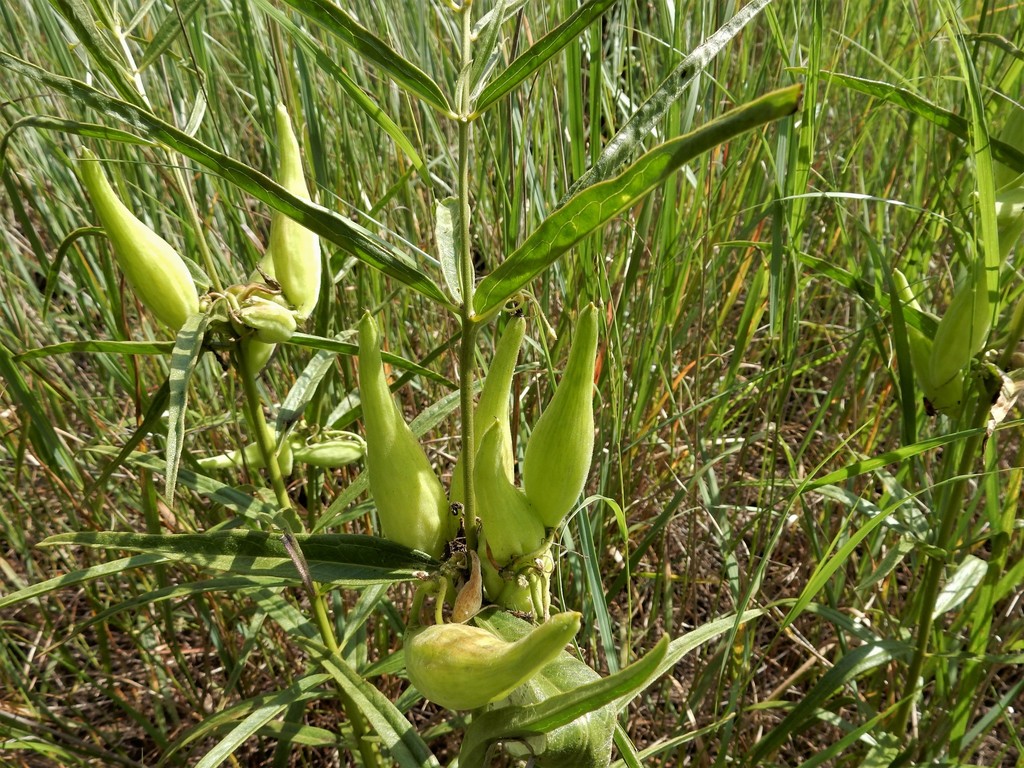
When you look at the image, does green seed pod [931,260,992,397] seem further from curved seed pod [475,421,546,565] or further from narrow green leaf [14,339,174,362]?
narrow green leaf [14,339,174,362]

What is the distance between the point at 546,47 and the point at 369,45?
0.15 m

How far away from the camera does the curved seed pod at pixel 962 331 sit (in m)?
1.05

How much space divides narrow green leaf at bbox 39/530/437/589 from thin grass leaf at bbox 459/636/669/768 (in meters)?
0.16

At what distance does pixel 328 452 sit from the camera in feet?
4.02

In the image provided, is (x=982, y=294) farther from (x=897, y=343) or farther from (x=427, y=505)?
(x=427, y=505)

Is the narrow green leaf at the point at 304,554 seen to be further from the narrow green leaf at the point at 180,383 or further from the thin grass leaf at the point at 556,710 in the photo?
the thin grass leaf at the point at 556,710

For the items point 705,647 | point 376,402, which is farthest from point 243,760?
point 376,402

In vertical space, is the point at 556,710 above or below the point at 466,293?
below

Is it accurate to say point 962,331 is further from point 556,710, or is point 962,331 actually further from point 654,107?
point 556,710

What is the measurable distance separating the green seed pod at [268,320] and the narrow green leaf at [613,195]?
31 cm

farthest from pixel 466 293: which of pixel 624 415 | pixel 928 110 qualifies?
pixel 624 415

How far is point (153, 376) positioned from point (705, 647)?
1230mm

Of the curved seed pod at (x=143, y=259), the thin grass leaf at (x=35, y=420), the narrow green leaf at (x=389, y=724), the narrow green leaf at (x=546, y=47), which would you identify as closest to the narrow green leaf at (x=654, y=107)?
the narrow green leaf at (x=546, y=47)

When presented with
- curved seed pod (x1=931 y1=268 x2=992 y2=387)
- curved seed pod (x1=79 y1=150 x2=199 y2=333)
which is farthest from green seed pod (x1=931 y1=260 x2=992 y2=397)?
curved seed pod (x1=79 y1=150 x2=199 y2=333)
